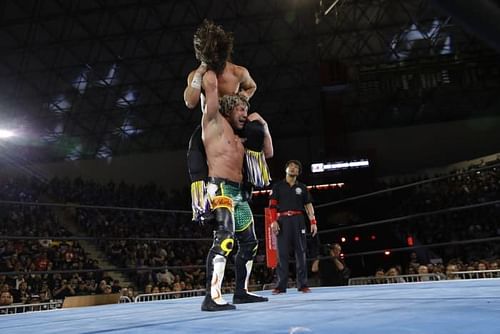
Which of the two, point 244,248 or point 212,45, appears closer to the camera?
point 212,45

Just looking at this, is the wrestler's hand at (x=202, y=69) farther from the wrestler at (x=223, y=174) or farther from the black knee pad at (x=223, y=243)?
the black knee pad at (x=223, y=243)

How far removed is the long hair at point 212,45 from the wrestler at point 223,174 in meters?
0.06

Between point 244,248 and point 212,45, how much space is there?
0.98m

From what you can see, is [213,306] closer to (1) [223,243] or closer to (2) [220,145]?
(1) [223,243]

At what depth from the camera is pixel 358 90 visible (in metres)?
11.5

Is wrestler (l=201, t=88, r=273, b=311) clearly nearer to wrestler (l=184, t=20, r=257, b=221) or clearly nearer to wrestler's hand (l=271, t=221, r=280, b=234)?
wrestler (l=184, t=20, r=257, b=221)

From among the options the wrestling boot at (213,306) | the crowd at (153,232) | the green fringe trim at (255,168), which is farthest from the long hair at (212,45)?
the crowd at (153,232)

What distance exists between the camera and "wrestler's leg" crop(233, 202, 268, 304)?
88.2 inches

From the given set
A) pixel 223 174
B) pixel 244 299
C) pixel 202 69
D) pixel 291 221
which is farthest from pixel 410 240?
pixel 202 69

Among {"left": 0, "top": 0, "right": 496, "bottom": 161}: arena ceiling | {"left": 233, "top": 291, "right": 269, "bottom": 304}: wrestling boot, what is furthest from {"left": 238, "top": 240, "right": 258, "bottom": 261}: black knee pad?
{"left": 0, "top": 0, "right": 496, "bottom": 161}: arena ceiling

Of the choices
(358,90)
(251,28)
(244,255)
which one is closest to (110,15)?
(251,28)

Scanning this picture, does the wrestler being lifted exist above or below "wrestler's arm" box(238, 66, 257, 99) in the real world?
below

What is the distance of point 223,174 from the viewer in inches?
84.0

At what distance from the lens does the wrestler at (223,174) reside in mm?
2055
